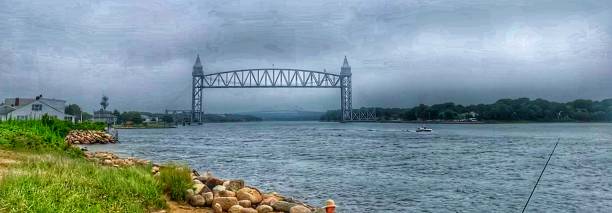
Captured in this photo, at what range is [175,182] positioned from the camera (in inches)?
449

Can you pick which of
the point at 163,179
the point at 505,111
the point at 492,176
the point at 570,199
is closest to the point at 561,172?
the point at 492,176

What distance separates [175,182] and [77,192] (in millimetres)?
3162

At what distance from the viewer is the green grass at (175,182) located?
36.7ft

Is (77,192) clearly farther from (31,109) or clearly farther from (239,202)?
(31,109)

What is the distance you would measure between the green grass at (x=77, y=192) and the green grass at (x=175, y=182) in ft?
1.38

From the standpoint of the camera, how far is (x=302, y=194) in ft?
53.8

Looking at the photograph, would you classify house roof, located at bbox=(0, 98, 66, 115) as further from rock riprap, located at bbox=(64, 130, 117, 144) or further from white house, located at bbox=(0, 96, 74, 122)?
rock riprap, located at bbox=(64, 130, 117, 144)

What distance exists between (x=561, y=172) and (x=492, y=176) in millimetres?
4214

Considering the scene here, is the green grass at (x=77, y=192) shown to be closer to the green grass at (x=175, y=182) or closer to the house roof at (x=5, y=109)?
the green grass at (x=175, y=182)

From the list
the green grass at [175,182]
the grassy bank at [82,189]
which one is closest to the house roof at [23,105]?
the grassy bank at [82,189]

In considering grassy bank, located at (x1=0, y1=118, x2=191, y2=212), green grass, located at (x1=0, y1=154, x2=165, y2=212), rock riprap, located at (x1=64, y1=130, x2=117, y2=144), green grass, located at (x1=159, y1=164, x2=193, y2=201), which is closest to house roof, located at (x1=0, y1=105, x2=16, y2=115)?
rock riprap, located at (x1=64, y1=130, x2=117, y2=144)

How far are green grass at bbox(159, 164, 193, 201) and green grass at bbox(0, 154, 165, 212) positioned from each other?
1.38ft

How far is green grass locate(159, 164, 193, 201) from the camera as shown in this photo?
440 inches

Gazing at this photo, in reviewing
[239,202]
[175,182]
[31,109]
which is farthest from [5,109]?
[239,202]
